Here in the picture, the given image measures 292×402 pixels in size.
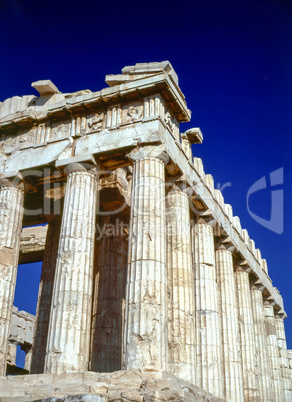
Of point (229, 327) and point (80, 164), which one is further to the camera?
point (229, 327)

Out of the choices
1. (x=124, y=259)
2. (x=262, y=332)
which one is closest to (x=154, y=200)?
(x=124, y=259)

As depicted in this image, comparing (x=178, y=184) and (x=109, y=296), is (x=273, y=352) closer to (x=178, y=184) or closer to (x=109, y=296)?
(x=109, y=296)

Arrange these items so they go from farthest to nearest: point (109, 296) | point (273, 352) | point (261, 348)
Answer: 1. point (273, 352)
2. point (261, 348)
3. point (109, 296)

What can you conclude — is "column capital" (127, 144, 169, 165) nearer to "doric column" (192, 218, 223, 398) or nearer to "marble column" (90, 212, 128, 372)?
"doric column" (192, 218, 223, 398)

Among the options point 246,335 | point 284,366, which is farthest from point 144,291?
point 284,366

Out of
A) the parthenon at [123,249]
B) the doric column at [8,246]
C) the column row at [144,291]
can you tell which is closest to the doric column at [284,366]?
the parthenon at [123,249]

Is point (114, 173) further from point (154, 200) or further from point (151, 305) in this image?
point (151, 305)

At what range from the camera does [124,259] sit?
23625 millimetres

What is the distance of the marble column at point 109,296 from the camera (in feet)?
69.8

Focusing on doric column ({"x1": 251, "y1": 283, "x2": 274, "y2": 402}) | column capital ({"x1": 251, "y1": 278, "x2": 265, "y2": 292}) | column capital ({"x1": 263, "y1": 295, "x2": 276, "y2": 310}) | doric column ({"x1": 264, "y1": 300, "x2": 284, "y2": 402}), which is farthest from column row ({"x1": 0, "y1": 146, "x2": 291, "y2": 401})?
column capital ({"x1": 263, "y1": 295, "x2": 276, "y2": 310})

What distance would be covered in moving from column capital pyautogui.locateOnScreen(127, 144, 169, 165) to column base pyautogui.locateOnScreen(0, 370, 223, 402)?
7.29 metres

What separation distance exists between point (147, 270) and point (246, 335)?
12.3 meters

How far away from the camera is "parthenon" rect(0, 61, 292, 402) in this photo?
1523 centimetres

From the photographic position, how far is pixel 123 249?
23531 mm
